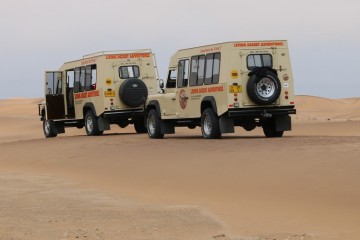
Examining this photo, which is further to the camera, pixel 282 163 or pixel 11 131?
pixel 11 131

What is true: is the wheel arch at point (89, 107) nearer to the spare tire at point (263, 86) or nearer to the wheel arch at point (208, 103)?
the wheel arch at point (208, 103)

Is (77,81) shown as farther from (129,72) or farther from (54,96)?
(129,72)

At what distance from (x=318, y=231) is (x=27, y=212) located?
14.1ft

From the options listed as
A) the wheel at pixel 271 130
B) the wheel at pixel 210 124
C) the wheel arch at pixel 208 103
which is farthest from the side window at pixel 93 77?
the wheel at pixel 271 130

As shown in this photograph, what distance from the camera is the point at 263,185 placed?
599 inches

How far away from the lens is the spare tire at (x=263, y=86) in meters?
23.2

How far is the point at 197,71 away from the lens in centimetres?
2505

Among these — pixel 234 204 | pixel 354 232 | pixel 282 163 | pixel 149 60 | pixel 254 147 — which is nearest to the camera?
pixel 354 232

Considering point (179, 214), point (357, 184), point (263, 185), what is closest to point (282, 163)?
point (263, 185)

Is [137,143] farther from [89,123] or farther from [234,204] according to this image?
[234,204]

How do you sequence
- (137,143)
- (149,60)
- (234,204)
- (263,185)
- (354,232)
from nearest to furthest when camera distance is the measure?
(354,232), (234,204), (263,185), (137,143), (149,60)

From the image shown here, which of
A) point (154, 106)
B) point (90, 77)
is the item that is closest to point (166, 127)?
point (154, 106)

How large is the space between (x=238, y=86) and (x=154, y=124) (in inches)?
185

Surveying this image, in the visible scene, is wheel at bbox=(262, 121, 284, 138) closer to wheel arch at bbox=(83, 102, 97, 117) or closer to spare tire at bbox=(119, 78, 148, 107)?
spare tire at bbox=(119, 78, 148, 107)
